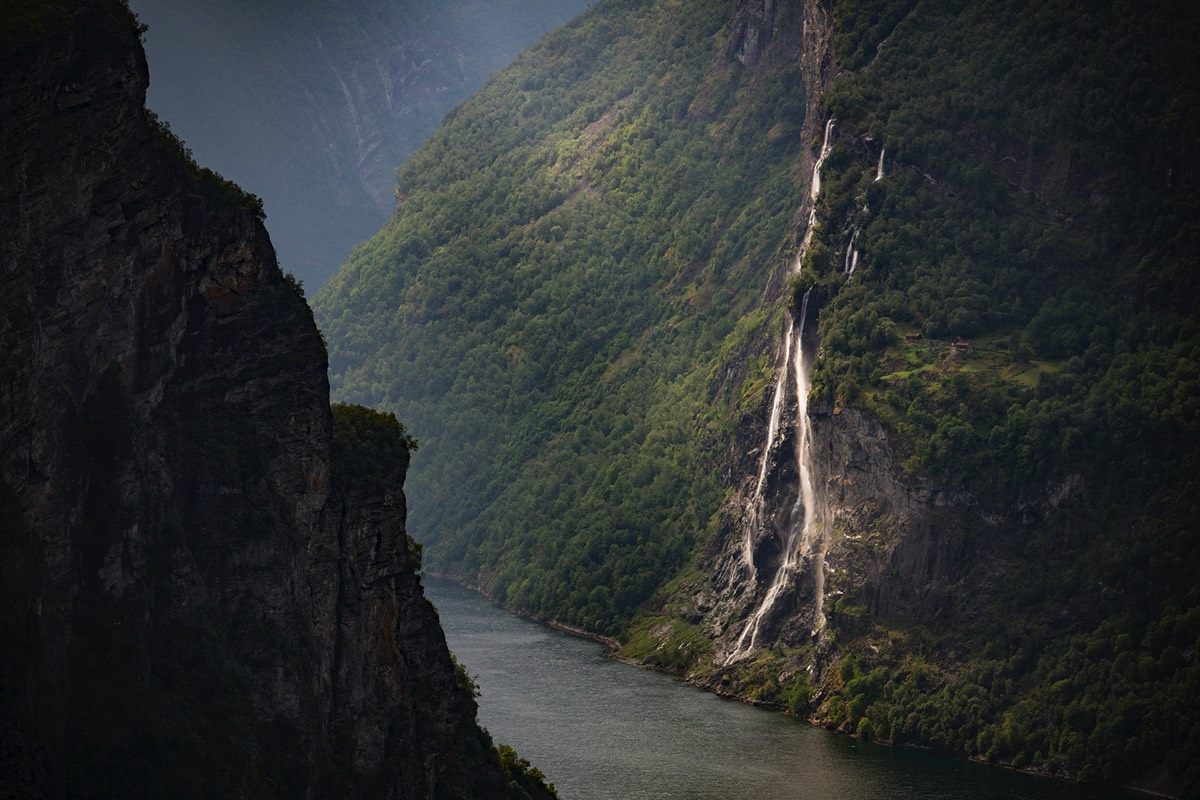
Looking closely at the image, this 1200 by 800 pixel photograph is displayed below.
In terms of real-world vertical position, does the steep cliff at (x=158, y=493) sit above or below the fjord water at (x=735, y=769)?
above

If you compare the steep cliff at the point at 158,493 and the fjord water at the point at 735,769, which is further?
the fjord water at the point at 735,769

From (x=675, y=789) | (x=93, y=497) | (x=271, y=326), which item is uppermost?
(x=271, y=326)

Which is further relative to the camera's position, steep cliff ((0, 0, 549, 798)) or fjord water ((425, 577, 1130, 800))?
fjord water ((425, 577, 1130, 800))

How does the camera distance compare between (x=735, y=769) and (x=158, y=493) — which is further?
(x=735, y=769)

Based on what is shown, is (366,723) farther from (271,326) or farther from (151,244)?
(151,244)

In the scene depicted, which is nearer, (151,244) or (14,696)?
(14,696)

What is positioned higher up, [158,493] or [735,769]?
[158,493]

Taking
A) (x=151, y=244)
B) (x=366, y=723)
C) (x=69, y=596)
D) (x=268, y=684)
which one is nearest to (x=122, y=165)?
(x=151, y=244)

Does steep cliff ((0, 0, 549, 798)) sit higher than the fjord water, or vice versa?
steep cliff ((0, 0, 549, 798))
